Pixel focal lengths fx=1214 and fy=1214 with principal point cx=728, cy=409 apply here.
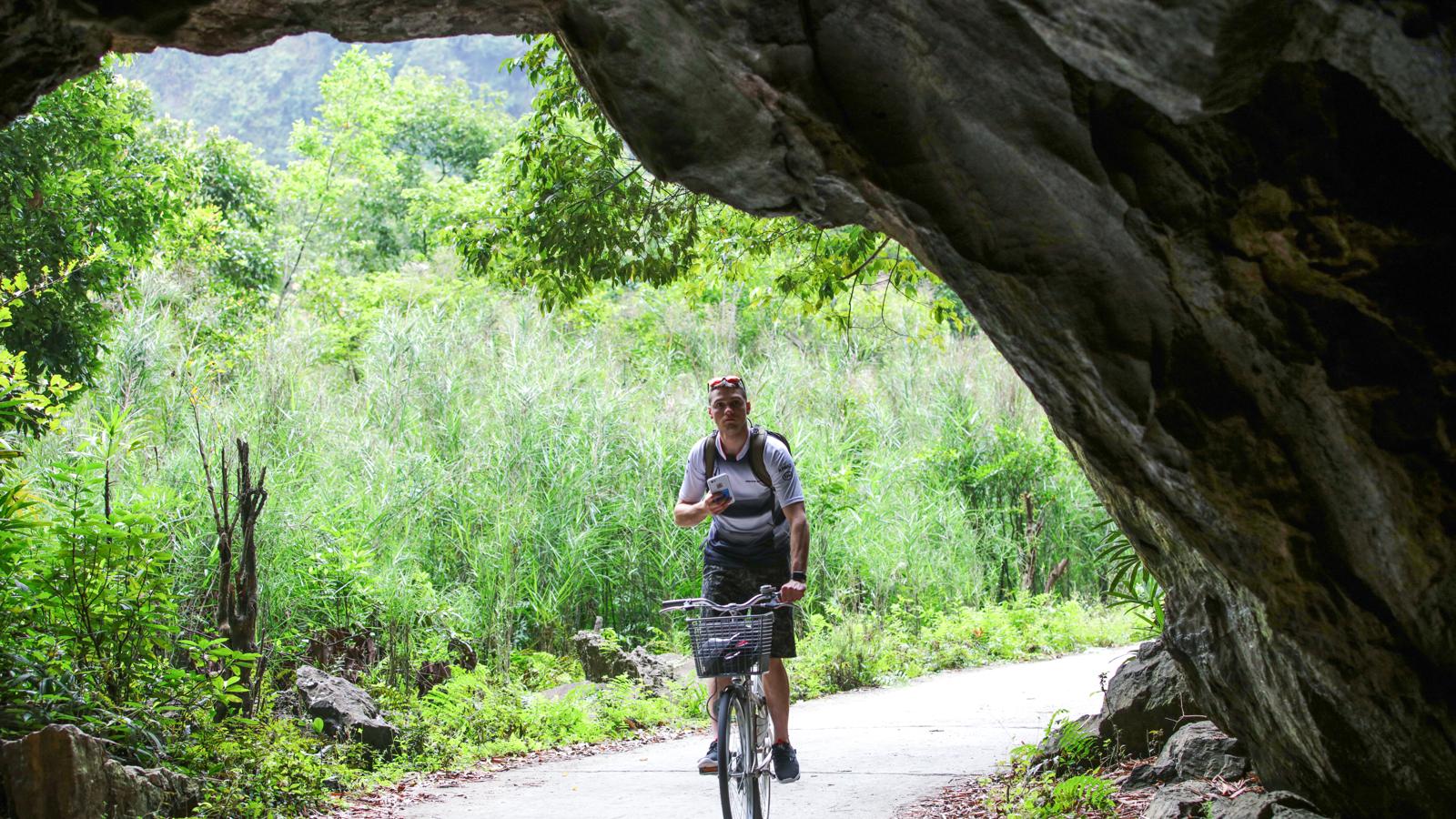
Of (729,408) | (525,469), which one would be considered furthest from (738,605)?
(525,469)

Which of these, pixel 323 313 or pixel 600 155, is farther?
pixel 323 313

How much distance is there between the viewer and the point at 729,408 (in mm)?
6023

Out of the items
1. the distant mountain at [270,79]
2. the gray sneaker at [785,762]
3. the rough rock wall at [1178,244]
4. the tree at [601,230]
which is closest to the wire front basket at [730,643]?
the gray sneaker at [785,762]

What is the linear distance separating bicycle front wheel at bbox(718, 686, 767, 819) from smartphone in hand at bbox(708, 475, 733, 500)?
0.94 metres

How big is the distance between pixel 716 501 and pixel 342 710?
11.2ft

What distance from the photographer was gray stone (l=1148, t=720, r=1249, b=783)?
509cm

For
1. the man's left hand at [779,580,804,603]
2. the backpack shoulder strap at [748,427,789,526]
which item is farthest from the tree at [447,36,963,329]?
the man's left hand at [779,580,804,603]

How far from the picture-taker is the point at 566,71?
819 centimetres

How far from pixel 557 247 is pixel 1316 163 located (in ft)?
19.1

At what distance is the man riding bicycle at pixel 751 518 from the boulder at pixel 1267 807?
2.14 m

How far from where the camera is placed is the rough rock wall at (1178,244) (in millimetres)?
3141

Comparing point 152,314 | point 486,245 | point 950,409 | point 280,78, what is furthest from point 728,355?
point 280,78

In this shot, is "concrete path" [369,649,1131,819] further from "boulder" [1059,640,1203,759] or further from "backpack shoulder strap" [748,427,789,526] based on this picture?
"backpack shoulder strap" [748,427,789,526]

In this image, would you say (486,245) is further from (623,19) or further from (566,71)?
(623,19)
